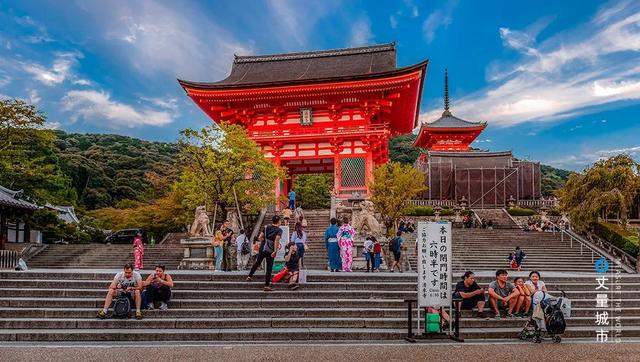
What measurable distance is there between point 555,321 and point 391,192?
14.1m

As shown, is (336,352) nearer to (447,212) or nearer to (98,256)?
(98,256)

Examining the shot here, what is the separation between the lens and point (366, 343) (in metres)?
7.59

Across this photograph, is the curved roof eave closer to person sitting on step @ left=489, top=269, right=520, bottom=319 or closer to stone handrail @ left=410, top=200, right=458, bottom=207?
stone handrail @ left=410, top=200, right=458, bottom=207

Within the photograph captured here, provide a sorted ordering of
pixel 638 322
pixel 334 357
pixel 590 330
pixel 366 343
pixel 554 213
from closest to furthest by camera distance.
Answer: pixel 334 357
pixel 366 343
pixel 590 330
pixel 638 322
pixel 554 213

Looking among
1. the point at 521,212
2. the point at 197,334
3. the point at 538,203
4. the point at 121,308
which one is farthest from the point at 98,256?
the point at 538,203

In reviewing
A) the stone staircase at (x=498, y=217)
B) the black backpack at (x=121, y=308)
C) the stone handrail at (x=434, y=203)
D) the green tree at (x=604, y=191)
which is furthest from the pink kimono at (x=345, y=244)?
the stone handrail at (x=434, y=203)

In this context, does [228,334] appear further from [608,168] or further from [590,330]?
[608,168]

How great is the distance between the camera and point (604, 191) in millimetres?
20578

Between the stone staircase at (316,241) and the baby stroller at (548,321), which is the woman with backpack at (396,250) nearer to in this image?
the stone staircase at (316,241)

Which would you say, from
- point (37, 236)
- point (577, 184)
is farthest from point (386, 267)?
point (37, 236)

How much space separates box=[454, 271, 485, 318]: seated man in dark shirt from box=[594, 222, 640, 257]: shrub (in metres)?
12.9

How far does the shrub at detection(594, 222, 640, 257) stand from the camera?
19281mm

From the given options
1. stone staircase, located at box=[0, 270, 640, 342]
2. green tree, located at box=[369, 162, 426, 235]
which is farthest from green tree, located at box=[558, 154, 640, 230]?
stone staircase, located at box=[0, 270, 640, 342]

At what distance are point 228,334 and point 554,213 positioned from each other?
25884mm
